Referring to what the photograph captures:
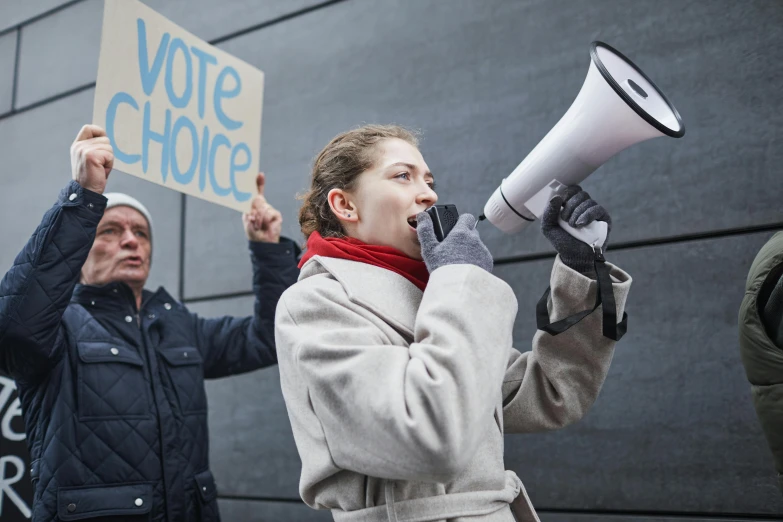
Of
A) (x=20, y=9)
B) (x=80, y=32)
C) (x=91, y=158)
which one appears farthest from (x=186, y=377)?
(x=20, y=9)

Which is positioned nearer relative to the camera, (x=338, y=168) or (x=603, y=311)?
(x=603, y=311)

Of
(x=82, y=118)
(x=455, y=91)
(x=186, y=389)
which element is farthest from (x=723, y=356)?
(x=82, y=118)

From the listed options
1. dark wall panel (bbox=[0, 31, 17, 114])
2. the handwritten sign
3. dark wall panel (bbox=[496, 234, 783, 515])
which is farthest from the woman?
dark wall panel (bbox=[0, 31, 17, 114])

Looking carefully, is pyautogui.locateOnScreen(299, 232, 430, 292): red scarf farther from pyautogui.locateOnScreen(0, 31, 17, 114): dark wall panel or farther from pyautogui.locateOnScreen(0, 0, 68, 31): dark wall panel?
pyautogui.locateOnScreen(0, 31, 17, 114): dark wall panel

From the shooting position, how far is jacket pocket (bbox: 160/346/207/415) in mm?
2330

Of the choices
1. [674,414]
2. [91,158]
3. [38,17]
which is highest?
[38,17]

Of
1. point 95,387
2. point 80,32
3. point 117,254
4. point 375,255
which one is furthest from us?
point 80,32

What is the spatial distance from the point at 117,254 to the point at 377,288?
1425mm

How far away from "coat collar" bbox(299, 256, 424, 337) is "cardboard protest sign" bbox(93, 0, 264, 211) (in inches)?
41.0

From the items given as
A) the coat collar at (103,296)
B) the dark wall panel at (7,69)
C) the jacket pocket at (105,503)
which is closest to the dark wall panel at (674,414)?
the jacket pocket at (105,503)

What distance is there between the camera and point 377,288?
4.50ft

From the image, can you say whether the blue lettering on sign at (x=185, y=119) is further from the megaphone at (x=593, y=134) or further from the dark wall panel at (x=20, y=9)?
the dark wall panel at (x=20, y=9)

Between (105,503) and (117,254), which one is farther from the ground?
(117,254)

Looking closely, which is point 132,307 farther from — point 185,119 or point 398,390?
point 398,390
